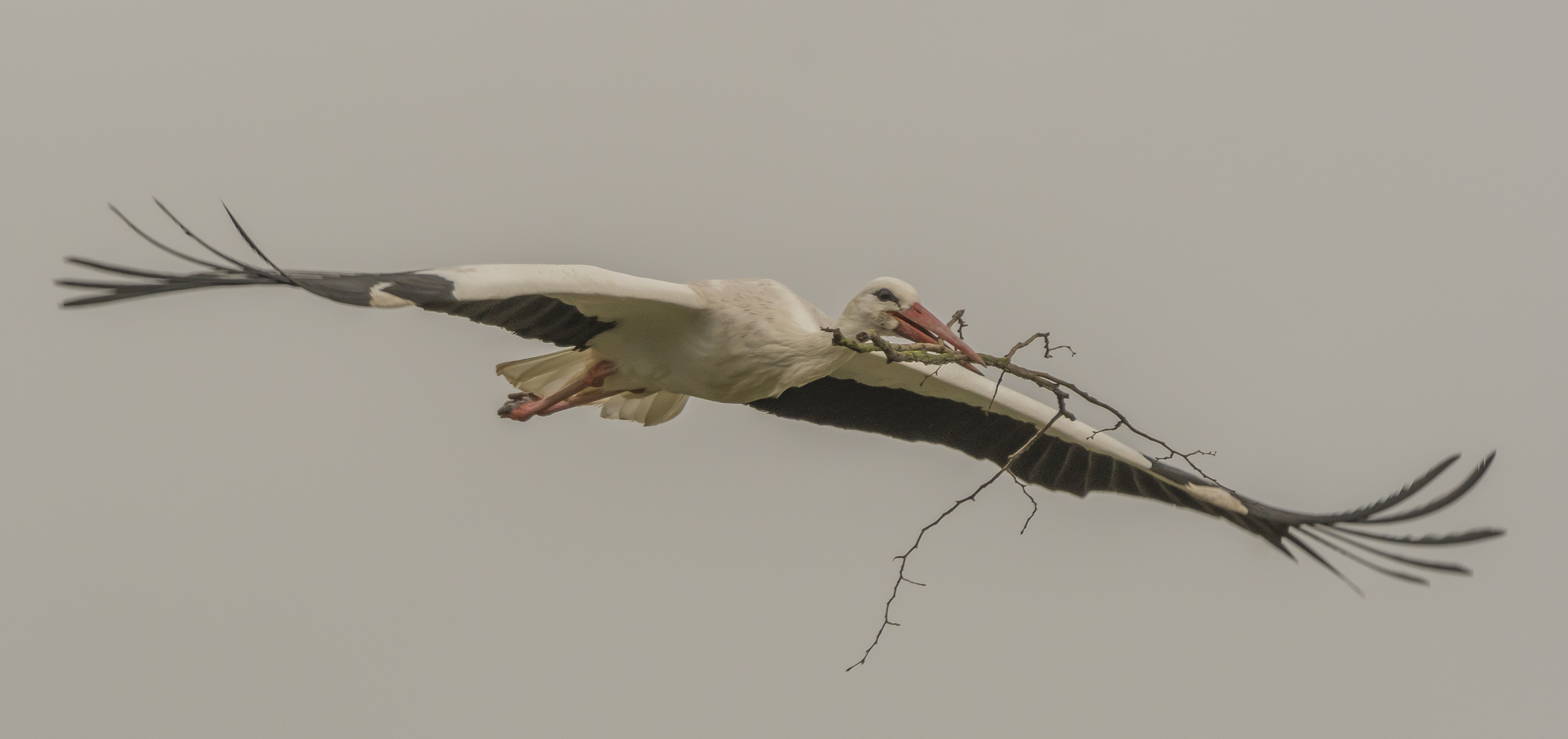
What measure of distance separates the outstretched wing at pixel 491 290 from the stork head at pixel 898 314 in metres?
0.80

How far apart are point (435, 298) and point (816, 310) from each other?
7.17 feet

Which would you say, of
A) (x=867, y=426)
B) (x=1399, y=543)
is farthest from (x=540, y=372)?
(x=1399, y=543)

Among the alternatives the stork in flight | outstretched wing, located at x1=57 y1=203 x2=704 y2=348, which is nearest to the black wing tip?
the stork in flight

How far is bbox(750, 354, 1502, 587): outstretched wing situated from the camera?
22.9ft

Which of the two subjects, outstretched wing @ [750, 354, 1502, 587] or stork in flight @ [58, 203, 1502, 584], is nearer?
stork in flight @ [58, 203, 1502, 584]

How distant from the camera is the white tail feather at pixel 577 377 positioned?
668 centimetres

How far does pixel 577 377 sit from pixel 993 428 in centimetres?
246

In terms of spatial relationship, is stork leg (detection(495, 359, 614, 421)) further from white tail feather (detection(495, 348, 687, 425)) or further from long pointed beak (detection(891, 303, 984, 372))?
long pointed beak (detection(891, 303, 984, 372))

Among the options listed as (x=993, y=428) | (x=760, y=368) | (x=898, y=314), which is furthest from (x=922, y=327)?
(x=993, y=428)

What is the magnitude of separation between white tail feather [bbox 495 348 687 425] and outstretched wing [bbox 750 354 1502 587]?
57cm

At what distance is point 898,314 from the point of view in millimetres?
5906

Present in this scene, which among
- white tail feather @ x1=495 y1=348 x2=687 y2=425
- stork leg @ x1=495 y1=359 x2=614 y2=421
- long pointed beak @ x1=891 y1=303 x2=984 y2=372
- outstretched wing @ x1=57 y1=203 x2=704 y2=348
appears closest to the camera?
outstretched wing @ x1=57 y1=203 x2=704 y2=348

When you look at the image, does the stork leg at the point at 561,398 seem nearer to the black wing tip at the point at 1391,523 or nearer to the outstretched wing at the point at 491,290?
the outstretched wing at the point at 491,290

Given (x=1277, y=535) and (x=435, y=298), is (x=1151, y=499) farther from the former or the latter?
(x=435, y=298)
